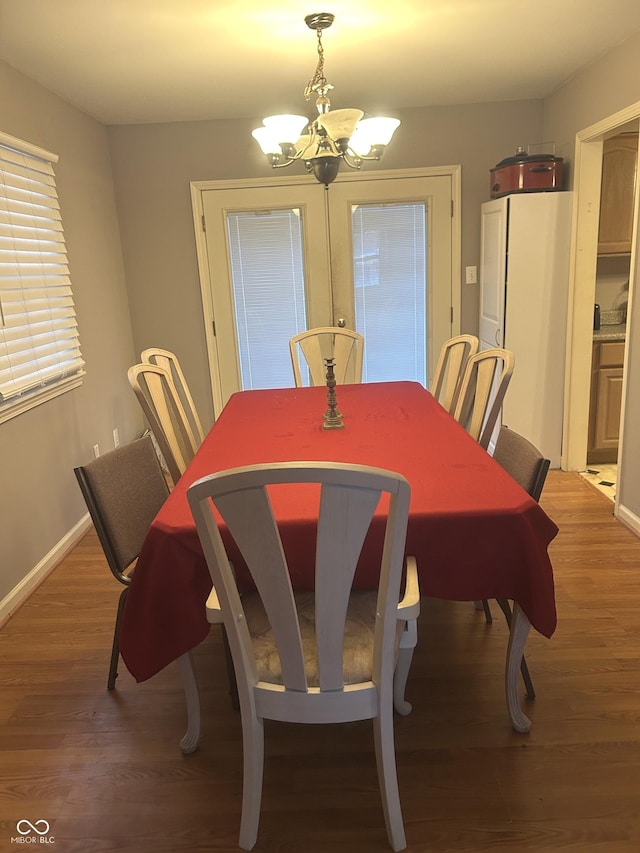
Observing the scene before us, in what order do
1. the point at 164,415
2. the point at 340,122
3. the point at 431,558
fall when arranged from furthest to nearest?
the point at 164,415, the point at 340,122, the point at 431,558

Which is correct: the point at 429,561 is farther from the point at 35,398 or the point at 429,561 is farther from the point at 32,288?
the point at 32,288

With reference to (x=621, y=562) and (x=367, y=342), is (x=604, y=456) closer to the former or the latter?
(x=621, y=562)

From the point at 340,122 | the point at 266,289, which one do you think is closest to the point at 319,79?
the point at 340,122

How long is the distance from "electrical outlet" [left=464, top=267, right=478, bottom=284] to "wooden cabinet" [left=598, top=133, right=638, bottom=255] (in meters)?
0.78

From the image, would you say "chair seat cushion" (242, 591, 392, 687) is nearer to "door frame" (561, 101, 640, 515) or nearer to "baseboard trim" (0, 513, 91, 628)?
"baseboard trim" (0, 513, 91, 628)

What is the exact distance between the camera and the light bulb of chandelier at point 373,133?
237 centimetres

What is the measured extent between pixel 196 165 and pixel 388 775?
3.73 metres

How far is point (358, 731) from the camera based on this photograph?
1.79 metres

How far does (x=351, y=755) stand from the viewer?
1710 millimetres

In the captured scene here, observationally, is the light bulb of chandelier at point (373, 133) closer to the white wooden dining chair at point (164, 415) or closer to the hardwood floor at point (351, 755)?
the white wooden dining chair at point (164, 415)

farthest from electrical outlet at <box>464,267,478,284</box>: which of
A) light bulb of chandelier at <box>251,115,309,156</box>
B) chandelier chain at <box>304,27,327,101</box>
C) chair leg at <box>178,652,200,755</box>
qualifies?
chair leg at <box>178,652,200,755</box>

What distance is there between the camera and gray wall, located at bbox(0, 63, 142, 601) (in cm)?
268

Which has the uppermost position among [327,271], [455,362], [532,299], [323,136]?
[323,136]

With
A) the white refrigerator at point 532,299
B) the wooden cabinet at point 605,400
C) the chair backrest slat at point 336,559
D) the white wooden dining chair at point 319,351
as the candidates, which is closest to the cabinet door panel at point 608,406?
the wooden cabinet at point 605,400
